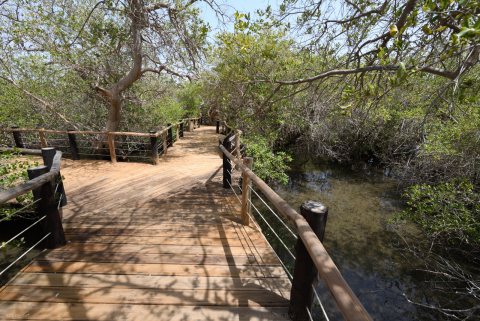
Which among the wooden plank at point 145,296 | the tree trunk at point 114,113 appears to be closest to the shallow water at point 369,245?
the wooden plank at point 145,296

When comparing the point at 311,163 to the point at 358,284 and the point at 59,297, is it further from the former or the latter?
the point at 59,297

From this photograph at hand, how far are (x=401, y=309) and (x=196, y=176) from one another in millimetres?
4930

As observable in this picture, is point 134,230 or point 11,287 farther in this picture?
point 134,230

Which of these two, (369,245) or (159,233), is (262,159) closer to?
(369,245)

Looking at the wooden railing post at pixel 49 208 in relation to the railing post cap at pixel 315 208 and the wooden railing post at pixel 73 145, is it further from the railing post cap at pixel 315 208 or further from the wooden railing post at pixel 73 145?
the wooden railing post at pixel 73 145

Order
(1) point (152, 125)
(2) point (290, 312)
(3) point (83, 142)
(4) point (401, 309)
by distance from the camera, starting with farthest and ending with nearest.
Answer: (1) point (152, 125)
(3) point (83, 142)
(4) point (401, 309)
(2) point (290, 312)

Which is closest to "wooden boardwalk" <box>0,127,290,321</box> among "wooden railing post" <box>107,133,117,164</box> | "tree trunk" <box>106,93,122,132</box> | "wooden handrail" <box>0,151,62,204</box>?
"wooden handrail" <box>0,151,62,204</box>

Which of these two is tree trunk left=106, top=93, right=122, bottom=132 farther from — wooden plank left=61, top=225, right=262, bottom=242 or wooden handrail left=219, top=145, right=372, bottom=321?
wooden handrail left=219, top=145, right=372, bottom=321

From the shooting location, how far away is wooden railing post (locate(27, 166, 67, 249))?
2412 mm

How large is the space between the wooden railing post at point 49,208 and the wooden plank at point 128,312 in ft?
2.61

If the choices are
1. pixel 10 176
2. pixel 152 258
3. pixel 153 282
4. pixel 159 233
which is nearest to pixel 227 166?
pixel 159 233

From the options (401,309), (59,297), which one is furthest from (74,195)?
(401,309)

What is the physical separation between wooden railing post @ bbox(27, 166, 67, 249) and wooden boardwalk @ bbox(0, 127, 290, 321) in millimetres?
114

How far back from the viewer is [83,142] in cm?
867
